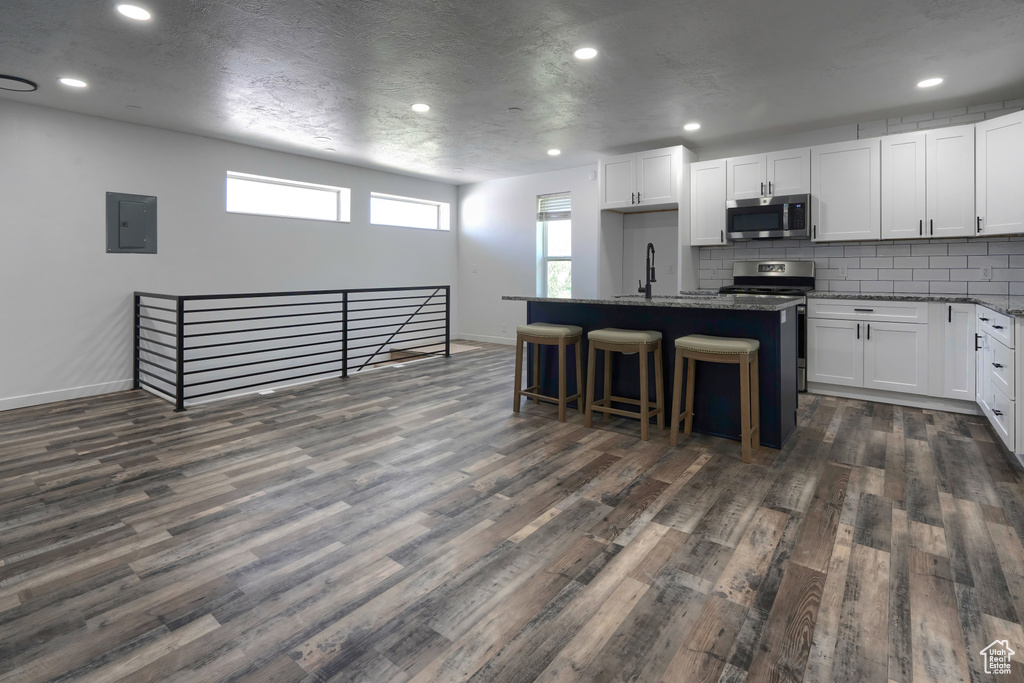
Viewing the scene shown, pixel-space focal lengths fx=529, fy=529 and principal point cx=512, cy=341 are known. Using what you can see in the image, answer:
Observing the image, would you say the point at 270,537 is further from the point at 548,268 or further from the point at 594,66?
the point at 548,268

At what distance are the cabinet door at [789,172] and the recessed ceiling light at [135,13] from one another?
194 inches

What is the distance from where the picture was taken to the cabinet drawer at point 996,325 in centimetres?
294

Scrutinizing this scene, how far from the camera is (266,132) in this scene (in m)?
5.18

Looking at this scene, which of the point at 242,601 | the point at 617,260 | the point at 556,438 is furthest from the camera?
the point at 617,260

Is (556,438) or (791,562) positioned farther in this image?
(556,438)

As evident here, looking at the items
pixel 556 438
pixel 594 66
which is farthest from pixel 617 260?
pixel 556 438

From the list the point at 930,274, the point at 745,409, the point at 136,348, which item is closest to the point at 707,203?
the point at 930,274

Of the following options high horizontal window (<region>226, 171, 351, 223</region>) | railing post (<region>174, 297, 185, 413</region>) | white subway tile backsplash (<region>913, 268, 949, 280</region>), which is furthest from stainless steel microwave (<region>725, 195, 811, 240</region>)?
railing post (<region>174, 297, 185, 413</region>)

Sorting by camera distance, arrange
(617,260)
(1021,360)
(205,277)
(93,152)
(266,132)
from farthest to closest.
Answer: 1. (617,260)
2. (205,277)
3. (266,132)
4. (93,152)
5. (1021,360)

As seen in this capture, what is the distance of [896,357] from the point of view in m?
4.32

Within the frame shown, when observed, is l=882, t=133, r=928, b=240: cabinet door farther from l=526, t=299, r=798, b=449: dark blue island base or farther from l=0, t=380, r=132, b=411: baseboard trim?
l=0, t=380, r=132, b=411: baseboard trim

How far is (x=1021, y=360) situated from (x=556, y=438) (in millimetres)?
2580

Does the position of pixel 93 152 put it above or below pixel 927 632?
above

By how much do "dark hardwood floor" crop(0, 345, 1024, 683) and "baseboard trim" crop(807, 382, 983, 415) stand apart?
559mm
